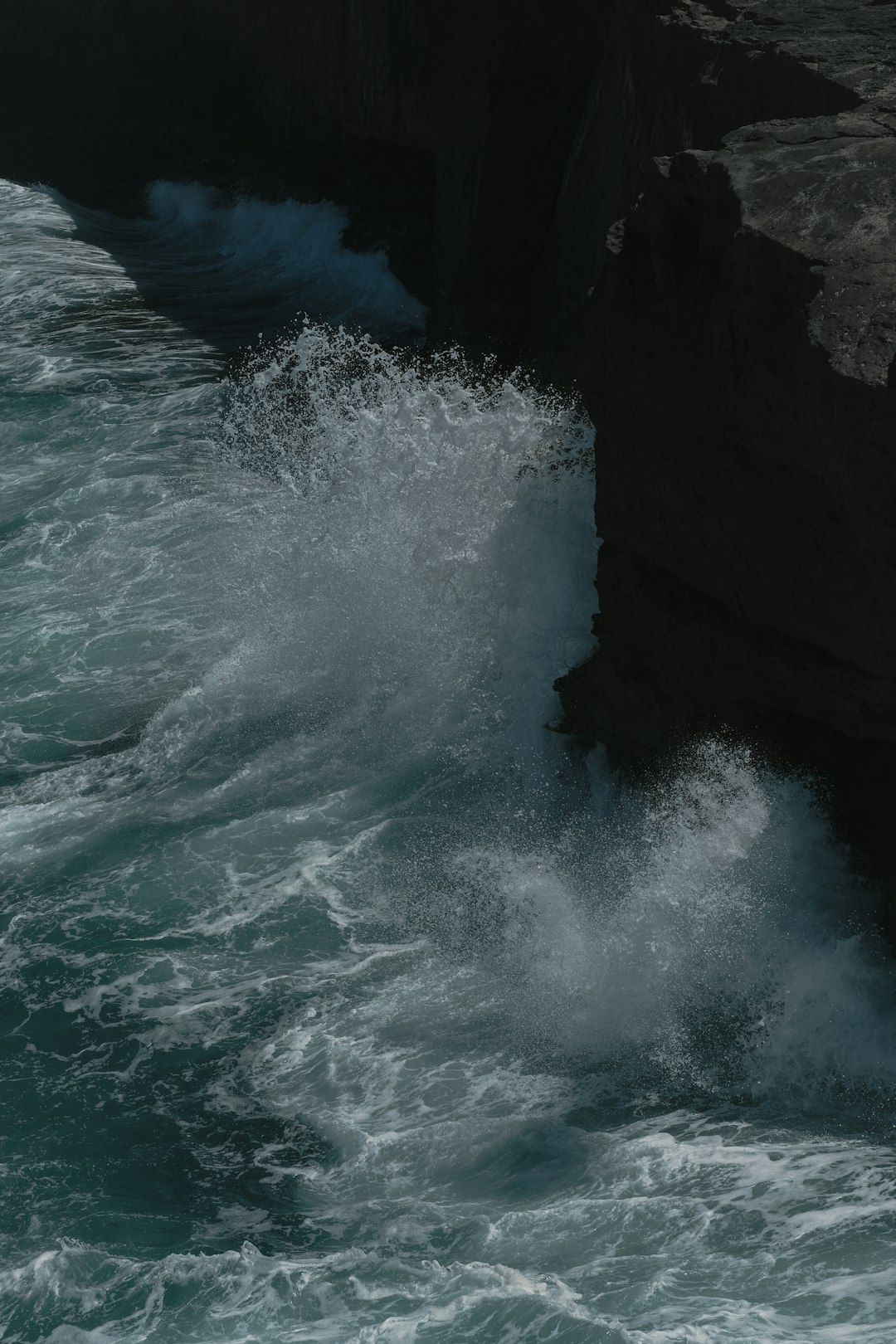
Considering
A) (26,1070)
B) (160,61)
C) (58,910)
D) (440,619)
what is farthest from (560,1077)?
(160,61)

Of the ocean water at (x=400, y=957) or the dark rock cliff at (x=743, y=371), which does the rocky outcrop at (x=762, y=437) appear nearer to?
the dark rock cliff at (x=743, y=371)

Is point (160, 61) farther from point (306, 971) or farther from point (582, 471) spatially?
point (306, 971)

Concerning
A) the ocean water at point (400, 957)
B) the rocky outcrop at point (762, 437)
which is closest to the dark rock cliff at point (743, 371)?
the rocky outcrop at point (762, 437)

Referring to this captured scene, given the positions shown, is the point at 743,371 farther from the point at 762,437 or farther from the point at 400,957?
the point at 400,957

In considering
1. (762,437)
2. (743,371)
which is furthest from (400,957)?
(743,371)

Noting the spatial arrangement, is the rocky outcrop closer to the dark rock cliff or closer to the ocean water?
the dark rock cliff

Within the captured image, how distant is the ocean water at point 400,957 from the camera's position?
462 cm

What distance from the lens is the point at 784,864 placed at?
240 inches

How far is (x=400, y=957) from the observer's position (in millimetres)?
6340

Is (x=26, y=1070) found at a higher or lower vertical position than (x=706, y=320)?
lower

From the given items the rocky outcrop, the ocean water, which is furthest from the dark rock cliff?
the ocean water

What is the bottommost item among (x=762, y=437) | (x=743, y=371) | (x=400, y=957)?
(x=400, y=957)

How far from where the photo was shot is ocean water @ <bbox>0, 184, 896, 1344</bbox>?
4.62 meters

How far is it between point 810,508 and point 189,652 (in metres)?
4.54
